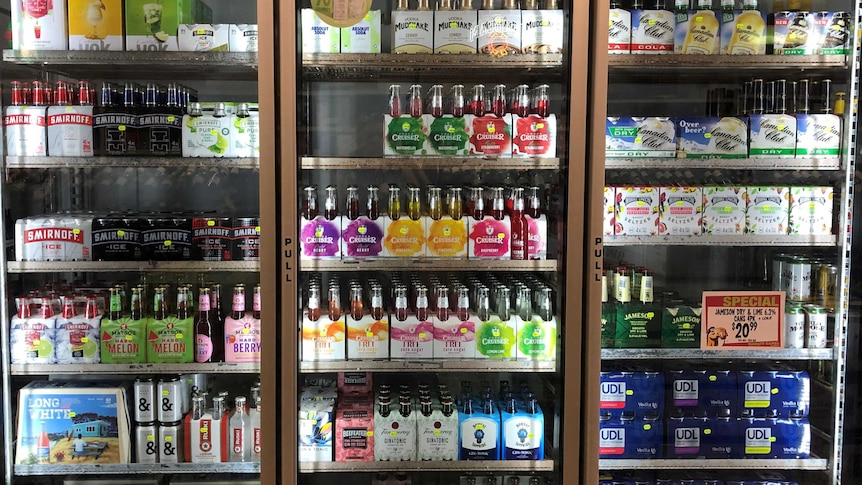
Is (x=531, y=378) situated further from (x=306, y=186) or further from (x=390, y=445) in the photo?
(x=306, y=186)

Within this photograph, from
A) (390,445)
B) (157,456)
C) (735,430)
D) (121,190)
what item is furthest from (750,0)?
(157,456)

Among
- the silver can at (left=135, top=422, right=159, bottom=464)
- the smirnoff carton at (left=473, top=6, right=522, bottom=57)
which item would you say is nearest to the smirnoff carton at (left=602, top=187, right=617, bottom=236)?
the smirnoff carton at (left=473, top=6, right=522, bottom=57)

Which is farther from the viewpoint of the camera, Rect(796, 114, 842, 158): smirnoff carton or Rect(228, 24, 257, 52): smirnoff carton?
Rect(796, 114, 842, 158): smirnoff carton

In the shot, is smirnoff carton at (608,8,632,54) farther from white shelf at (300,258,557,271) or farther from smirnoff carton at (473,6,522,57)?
white shelf at (300,258,557,271)

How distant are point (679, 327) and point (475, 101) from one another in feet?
3.85

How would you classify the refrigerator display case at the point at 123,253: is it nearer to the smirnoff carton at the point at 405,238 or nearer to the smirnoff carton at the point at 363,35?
the smirnoff carton at the point at 363,35

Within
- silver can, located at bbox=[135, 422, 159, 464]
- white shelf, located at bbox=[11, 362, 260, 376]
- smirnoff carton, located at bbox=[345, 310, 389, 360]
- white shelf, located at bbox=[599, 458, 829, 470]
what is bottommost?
white shelf, located at bbox=[599, 458, 829, 470]

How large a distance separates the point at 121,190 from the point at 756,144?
254 centimetres

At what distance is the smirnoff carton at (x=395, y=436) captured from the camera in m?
2.58

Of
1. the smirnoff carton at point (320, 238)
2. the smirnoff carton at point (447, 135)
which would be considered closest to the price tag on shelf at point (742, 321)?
the smirnoff carton at point (447, 135)

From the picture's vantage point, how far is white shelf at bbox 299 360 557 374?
2531 millimetres

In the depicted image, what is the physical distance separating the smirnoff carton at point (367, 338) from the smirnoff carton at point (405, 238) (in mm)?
261

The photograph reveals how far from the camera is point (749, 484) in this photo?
9.12 feet

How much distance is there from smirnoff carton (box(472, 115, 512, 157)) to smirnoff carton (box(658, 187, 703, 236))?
640 millimetres
